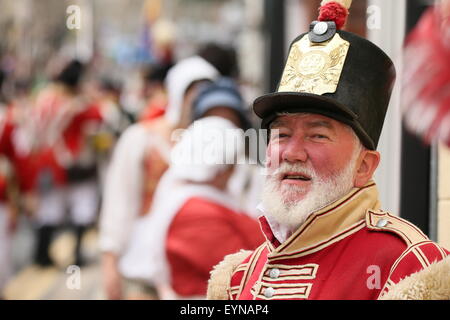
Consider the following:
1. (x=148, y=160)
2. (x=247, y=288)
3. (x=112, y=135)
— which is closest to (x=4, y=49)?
(x=112, y=135)

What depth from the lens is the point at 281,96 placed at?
270 centimetres

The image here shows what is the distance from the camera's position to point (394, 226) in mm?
2615

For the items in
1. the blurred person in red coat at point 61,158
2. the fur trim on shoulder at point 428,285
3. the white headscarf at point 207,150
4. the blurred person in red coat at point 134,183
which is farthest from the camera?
the blurred person in red coat at point 61,158

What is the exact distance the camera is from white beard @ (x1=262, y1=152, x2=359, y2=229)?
266 cm

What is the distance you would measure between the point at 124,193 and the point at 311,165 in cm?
297

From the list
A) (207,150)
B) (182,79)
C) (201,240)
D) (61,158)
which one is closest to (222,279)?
(201,240)

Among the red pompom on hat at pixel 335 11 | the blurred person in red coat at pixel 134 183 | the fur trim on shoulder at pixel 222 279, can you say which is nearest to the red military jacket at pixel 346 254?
the fur trim on shoulder at pixel 222 279

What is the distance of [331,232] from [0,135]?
20.6 feet

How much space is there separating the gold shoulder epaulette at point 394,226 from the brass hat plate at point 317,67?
0.36 metres

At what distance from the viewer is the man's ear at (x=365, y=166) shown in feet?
8.95

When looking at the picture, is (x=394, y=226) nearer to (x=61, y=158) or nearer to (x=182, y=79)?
(x=182, y=79)

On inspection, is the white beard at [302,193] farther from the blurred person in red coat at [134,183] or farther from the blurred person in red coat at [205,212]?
the blurred person in red coat at [134,183]
